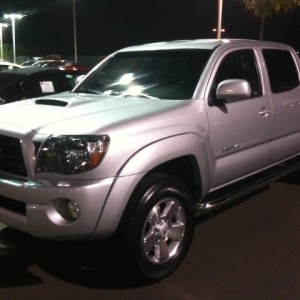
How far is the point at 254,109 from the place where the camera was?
4.99 meters

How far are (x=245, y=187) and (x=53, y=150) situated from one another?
2.12 metres

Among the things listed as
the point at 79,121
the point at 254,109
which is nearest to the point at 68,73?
the point at 254,109

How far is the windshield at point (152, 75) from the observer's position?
4.68 metres

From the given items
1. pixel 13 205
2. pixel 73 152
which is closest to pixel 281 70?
pixel 73 152

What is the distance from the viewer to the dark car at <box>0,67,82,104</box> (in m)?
7.75

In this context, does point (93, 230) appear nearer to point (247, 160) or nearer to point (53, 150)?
point (53, 150)

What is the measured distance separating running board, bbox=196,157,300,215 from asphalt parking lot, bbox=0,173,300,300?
383mm

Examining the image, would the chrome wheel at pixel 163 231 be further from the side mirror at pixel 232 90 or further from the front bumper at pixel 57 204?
the side mirror at pixel 232 90

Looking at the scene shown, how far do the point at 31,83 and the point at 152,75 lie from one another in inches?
144

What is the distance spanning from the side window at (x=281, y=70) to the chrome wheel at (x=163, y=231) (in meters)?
2.04

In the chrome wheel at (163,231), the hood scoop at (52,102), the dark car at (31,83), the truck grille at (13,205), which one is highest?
the hood scoop at (52,102)

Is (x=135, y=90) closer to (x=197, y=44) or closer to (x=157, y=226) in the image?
(x=197, y=44)

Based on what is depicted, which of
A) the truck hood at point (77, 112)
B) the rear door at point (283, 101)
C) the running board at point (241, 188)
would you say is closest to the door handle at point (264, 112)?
the rear door at point (283, 101)

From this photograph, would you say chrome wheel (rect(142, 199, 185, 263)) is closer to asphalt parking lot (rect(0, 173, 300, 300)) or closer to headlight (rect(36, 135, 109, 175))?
asphalt parking lot (rect(0, 173, 300, 300))
